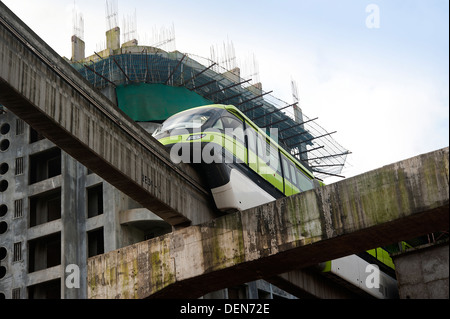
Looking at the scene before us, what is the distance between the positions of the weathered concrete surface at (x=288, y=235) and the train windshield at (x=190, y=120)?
2.68 m

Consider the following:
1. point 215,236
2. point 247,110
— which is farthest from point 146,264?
point 247,110

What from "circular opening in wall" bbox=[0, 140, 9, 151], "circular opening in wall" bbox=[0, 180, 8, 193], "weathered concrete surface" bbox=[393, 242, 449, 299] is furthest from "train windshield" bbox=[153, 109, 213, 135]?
"circular opening in wall" bbox=[0, 140, 9, 151]

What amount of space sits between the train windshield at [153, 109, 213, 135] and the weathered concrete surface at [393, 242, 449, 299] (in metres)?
6.12

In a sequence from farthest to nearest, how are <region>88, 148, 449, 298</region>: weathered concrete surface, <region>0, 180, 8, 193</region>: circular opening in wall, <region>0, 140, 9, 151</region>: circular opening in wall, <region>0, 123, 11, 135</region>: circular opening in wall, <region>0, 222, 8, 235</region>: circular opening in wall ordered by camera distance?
<region>0, 123, 11, 135</region>: circular opening in wall
<region>0, 140, 9, 151</region>: circular opening in wall
<region>0, 180, 8, 193</region>: circular opening in wall
<region>0, 222, 8, 235</region>: circular opening in wall
<region>88, 148, 449, 298</region>: weathered concrete surface

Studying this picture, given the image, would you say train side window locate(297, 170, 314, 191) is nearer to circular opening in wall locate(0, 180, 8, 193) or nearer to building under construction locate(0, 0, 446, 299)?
building under construction locate(0, 0, 446, 299)

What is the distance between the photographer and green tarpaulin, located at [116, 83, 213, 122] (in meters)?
39.7

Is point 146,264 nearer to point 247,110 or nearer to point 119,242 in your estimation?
point 119,242

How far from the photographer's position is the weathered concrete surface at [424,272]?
618 inches

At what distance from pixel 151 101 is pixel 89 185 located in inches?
248

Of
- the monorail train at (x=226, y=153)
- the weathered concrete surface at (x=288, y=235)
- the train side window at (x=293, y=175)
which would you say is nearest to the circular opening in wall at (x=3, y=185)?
the train side window at (x=293, y=175)

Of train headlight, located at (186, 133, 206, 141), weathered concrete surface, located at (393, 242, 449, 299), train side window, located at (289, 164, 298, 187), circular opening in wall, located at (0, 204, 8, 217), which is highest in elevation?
circular opening in wall, located at (0, 204, 8, 217)

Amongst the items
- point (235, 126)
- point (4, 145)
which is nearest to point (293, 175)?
point (235, 126)
